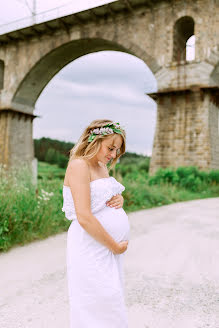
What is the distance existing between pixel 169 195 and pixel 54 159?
3016 centimetres

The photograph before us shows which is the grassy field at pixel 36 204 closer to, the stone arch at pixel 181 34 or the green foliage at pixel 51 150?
the stone arch at pixel 181 34

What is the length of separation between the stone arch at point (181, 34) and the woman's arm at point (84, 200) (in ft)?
54.8

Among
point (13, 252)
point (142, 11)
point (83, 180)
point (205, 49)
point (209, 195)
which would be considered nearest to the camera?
point (83, 180)

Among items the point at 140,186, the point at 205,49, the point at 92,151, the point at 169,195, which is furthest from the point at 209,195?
the point at 92,151

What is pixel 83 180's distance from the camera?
1903mm

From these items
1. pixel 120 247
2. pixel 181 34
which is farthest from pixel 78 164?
pixel 181 34

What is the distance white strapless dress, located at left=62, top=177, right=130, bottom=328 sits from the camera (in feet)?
6.40

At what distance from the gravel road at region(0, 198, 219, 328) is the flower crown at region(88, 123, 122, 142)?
157 centimetres

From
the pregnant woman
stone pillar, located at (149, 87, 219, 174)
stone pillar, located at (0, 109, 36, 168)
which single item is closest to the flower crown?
the pregnant woman

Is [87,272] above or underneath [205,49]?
underneath

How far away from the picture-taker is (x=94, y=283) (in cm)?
195

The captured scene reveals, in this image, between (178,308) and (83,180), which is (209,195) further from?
(83,180)

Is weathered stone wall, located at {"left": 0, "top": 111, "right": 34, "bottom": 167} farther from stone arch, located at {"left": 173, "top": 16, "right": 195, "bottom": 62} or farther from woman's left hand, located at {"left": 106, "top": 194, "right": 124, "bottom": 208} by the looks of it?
woman's left hand, located at {"left": 106, "top": 194, "right": 124, "bottom": 208}

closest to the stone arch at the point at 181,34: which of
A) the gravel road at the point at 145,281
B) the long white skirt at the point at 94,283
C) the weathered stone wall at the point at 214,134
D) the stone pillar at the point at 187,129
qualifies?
the stone pillar at the point at 187,129
